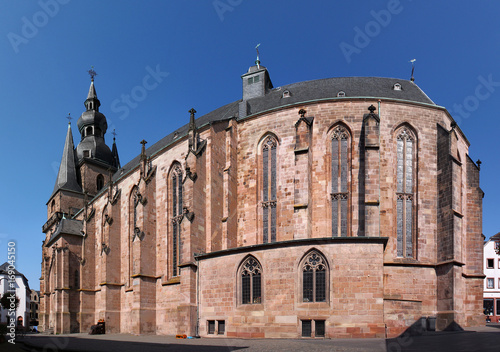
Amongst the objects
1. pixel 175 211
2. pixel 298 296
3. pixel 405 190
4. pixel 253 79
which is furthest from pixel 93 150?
pixel 298 296

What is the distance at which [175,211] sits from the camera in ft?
88.7

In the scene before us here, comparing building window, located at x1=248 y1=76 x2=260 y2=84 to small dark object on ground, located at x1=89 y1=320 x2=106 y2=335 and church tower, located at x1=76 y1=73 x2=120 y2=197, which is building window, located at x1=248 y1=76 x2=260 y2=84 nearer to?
small dark object on ground, located at x1=89 y1=320 x2=106 y2=335

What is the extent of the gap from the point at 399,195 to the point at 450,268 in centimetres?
424

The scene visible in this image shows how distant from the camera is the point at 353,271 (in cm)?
1616

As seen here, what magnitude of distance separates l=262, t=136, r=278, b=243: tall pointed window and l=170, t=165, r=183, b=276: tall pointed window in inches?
219

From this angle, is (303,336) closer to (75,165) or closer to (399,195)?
(399,195)

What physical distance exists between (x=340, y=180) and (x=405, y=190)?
3362 millimetres

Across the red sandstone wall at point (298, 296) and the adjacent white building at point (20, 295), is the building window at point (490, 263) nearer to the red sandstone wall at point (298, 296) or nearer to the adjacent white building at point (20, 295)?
the red sandstone wall at point (298, 296)

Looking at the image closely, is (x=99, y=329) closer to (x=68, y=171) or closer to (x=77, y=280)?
(x=77, y=280)

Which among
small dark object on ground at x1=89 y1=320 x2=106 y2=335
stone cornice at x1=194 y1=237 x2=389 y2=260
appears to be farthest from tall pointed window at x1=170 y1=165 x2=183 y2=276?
stone cornice at x1=194 y1=237 x2=389 y2=260

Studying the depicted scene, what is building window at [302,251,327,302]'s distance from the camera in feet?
54.6

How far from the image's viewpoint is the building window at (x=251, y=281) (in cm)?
1784

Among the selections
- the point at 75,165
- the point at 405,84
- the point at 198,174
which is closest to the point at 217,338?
the point at 198,174

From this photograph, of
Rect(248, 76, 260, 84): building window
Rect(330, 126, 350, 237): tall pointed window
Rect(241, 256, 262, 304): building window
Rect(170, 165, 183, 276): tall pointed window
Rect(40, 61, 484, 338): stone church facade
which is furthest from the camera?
Rect(248, 76, 260, 84): building window
